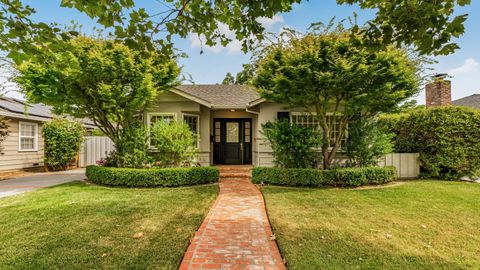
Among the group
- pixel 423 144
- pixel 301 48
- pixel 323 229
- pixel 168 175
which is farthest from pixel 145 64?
pixel 423 144

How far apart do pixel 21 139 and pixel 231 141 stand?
1093cm

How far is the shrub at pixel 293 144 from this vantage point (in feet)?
29.0

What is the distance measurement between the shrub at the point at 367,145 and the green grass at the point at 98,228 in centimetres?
553

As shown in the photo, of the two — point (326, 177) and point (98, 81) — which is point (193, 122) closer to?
point (98, 81)

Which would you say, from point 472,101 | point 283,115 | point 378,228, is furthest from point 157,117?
point 472,101

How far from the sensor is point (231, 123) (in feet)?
43.3

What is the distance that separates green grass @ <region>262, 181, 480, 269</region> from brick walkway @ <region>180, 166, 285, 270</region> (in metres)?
0.24

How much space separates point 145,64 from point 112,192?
4275 millimetres

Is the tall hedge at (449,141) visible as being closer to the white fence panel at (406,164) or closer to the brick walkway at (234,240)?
the white fence panel at (406,164)

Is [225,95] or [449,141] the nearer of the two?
[449,141]

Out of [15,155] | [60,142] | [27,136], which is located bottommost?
[15,155]

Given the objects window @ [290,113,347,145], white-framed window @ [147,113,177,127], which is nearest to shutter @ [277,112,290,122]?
window @ [290,113,347,145]

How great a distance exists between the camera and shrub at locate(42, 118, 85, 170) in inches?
515

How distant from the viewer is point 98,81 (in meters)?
8.35
